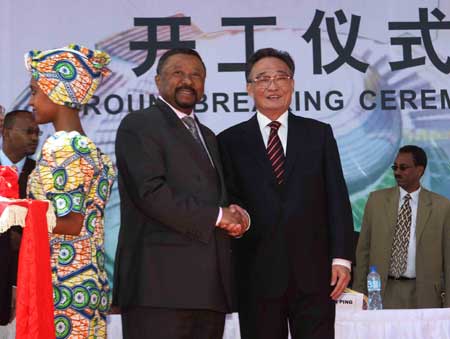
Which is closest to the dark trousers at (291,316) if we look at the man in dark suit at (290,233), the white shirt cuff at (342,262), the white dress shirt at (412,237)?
the man in dark suit at (290,233)

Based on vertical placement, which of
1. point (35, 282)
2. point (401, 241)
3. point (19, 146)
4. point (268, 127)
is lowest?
point (35, 282)

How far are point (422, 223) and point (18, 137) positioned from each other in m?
3.00

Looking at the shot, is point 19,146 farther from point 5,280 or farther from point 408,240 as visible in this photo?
point 408,240

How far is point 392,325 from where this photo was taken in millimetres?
3939

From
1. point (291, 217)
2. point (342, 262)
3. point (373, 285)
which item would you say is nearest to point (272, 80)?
point (291, 217)

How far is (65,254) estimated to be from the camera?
2.74 m

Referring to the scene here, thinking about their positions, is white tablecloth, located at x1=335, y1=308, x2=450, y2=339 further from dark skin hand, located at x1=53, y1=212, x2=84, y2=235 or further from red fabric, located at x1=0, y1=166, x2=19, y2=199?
red fabric, located at x1=0, y1=166, x2=19, y2=199

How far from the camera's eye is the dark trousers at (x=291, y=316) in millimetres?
3221

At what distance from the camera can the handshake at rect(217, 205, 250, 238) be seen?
2895 mm

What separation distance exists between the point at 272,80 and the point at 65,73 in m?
1.02

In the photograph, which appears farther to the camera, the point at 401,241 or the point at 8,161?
the point at 401,241

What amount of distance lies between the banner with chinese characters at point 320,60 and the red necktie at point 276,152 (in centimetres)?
285

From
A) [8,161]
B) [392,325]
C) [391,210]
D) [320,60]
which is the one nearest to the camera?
[392,325]

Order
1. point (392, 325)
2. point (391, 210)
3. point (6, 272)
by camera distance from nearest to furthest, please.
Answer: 1. point (6, 272)
2. point (392, 325)
3. point (391, 210)
